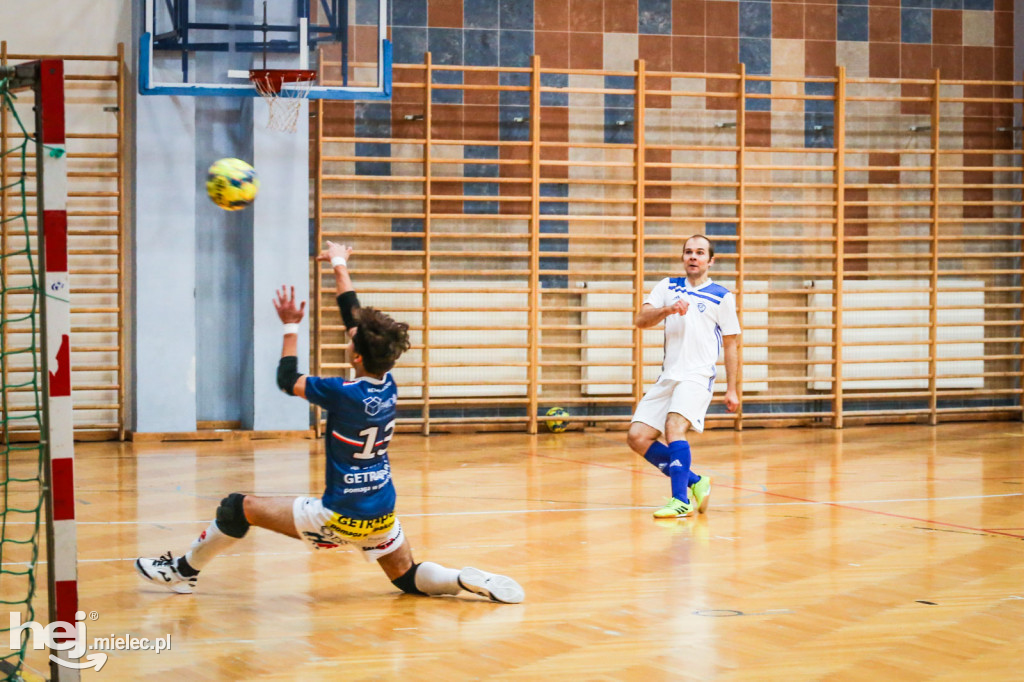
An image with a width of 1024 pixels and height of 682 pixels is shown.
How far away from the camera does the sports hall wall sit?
34.4 feet

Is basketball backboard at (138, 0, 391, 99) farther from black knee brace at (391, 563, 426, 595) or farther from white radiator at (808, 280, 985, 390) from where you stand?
black knee brace at (391, 563, 426, 595)

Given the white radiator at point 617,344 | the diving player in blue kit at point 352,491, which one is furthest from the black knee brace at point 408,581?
the white radiator at point 617,344

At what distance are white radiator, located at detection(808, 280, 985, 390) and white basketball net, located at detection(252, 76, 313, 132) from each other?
5.50m

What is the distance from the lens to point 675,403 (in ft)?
20.5

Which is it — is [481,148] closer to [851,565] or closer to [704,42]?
[704,42]

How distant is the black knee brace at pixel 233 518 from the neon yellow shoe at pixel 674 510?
103 inches


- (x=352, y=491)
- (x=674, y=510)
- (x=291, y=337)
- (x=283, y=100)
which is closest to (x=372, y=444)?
(x=352, y=491)

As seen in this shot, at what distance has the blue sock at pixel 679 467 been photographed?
6078mm

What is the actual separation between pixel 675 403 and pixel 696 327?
1.58 ft

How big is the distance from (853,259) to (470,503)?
21.6 feet

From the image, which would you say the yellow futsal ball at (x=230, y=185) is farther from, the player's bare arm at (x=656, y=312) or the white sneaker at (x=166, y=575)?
the white sneaker at (x=166, y=575)

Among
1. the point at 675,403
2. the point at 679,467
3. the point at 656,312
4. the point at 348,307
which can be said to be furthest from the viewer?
the point at 675,403

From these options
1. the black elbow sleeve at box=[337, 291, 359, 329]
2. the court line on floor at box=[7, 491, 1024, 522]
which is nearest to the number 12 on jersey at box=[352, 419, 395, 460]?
the black elbow sleeve at box=[337, 291, 359, 329]

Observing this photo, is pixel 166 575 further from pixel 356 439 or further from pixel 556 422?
pixel 556 422
